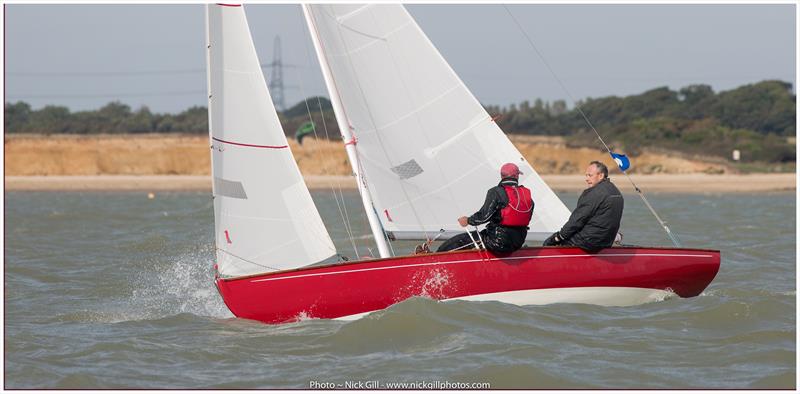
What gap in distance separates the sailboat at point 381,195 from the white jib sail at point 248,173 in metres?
0.01

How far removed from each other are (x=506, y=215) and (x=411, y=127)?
167 centimetres

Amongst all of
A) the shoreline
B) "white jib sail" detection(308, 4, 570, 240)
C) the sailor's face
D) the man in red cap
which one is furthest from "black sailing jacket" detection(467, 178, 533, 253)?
the shoreline

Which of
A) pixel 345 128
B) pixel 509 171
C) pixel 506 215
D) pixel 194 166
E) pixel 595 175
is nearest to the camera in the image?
pixel 506 215

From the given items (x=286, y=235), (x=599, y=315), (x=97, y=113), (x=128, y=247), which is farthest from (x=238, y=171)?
(x=97, y=113)

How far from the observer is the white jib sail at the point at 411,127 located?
979 centimetres

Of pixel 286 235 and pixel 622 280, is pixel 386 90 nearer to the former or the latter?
pixel 286 235

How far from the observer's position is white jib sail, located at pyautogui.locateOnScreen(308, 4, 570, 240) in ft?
32.1

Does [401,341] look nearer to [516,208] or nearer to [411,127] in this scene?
[516,208]

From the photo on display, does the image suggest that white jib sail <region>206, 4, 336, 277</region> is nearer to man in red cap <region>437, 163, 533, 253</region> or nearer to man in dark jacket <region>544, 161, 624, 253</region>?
man in red cap <region>437, 163, 533, 253</region>

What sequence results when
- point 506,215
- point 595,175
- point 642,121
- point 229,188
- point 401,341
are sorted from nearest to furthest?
point 401,341
point 506,215
point 595,175
point 229,188
point 642,121

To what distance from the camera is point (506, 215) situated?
8.66 meters

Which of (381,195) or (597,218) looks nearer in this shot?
(597,218)

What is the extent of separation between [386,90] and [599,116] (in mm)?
47616

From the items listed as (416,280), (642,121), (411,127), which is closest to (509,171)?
(416,280)
